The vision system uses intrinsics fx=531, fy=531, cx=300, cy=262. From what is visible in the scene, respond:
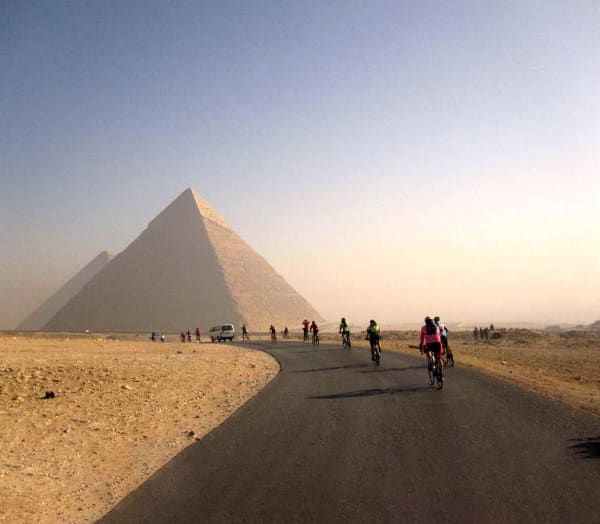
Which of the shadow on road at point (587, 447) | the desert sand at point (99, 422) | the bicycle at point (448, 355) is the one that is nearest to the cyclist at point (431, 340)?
the desert sand at point (99, 422)

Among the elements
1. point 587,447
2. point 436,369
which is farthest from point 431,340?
point 587,447

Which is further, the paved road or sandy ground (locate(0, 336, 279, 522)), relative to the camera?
sandy ground (locate(0, 336, 279, 522))

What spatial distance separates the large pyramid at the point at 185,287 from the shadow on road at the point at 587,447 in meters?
135

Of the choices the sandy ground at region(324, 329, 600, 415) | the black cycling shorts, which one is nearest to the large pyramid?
the sandy ground at region(324, 329, 600, 415)

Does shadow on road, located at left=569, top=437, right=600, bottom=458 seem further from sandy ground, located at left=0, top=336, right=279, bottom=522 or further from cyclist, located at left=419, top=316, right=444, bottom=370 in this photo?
sandy ground, located at left=0, top=336, right=279, bottom=522

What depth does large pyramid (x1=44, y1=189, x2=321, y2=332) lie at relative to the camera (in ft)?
496

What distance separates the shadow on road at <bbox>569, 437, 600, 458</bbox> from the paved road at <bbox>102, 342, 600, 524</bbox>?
0.08 feet

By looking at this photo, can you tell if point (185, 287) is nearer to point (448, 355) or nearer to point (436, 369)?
point (448, 355)

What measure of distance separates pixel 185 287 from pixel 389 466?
528 ft

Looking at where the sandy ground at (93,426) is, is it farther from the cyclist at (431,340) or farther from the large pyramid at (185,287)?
the large pyramid at (185,287)

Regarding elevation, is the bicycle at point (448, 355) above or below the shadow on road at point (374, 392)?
above

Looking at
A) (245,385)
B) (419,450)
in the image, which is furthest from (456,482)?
(245,385)

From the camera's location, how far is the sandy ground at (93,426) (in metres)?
6.63

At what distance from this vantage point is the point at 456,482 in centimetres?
569
